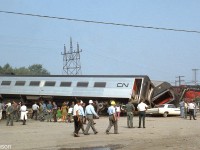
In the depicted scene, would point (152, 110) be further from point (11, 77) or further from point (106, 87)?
point (11, 77)

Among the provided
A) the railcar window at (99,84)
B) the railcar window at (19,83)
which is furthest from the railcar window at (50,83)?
the railcar window at (99,84)

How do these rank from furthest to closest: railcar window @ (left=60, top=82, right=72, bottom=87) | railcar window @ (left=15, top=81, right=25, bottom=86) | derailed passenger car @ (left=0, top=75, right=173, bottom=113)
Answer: railcar window @ (left=15, top=81, right=25, bottom=86)
railcar window @ (left=60, top=82, right=72, bottom=87)
derailed passenger car @ (left=0, top=75, right=173, bottom=113)

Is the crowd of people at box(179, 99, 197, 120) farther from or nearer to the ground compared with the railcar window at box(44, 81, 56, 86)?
nearer to the ground

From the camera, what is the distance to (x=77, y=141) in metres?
16.4

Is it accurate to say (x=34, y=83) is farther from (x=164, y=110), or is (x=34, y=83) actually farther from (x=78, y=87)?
(x=164, y=110)

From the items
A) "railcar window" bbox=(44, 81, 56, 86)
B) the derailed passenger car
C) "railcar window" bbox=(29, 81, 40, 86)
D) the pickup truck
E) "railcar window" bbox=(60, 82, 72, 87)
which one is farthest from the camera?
"railcar window" bbox=(29, 81, 40, 86)

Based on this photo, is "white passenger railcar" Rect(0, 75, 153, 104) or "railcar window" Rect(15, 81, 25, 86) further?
"railcar window" Rect(15, 81, 25, 86)

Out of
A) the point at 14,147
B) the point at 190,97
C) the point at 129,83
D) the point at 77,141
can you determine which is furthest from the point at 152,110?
the point at 14,147

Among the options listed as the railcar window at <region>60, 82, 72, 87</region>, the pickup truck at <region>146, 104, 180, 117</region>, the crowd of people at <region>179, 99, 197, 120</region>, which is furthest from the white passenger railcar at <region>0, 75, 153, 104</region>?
the crowd of people at <region>179, 99, 197, 120</region>

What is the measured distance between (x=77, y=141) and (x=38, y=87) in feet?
84.7

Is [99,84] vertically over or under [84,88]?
over

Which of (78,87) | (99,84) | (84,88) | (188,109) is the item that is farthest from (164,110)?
(78,87)

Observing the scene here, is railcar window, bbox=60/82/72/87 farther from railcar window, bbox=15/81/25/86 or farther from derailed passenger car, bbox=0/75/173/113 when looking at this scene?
railcar window, bbox=15/81/25/86

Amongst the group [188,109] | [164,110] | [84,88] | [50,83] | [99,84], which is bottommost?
[164,110]
